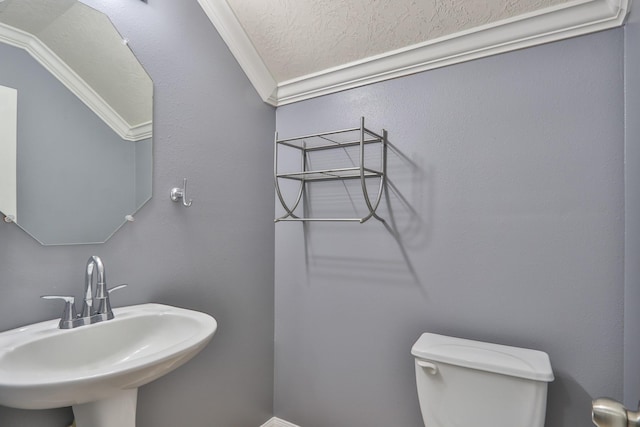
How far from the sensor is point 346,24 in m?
1.46

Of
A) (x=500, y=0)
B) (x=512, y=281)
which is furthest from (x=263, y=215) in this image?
(x=500, y=0)

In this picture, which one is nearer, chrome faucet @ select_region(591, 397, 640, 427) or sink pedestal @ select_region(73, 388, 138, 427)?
chrome faucet @ select_region(591, 397, 640, 427)

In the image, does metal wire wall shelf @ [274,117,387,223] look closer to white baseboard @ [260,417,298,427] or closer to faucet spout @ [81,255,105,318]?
faucet spout @ [81,255,105,318]

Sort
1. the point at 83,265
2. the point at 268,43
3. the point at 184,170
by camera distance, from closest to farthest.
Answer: the point at 83,265, the point at 184,170, the point at 268,43

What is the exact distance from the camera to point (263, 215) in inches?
70.3

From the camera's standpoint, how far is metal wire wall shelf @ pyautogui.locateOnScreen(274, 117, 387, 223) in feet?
4.69

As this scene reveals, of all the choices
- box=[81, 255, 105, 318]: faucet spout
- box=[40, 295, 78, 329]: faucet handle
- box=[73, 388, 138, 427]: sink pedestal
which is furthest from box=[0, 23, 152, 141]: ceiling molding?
box=[73, 388, 138, 427]: sink pedestal

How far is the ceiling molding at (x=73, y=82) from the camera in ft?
3.32

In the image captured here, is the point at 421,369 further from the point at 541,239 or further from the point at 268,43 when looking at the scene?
the point at 268,43

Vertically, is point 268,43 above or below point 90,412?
above

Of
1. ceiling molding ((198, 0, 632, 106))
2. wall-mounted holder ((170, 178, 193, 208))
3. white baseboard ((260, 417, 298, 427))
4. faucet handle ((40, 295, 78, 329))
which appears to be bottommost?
white baseboard ((260, 417, 298, 427))

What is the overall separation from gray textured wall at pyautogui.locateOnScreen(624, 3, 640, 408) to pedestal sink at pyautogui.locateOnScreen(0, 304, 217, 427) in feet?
3.72

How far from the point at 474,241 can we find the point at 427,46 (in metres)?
0.81

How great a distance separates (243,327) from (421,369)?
2.81 feet
